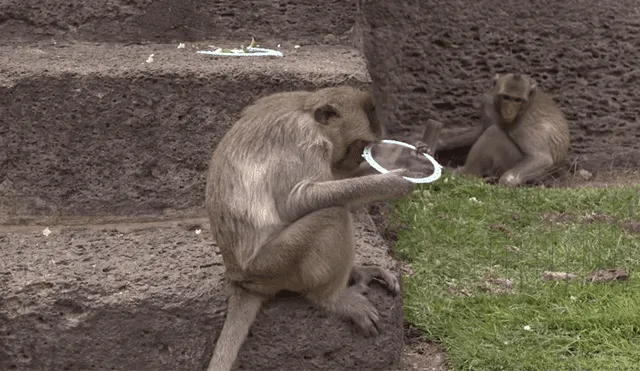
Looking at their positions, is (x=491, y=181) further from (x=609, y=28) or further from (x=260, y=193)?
(x=260, y=193)

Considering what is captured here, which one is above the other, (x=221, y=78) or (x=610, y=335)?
(x=221, y=78)

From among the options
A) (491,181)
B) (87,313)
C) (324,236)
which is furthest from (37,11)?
(491,181)

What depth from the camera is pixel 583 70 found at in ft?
29.5

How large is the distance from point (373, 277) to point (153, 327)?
3.48 feet

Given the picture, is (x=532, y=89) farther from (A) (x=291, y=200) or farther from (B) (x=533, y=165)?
(A) (x=291, y=200)

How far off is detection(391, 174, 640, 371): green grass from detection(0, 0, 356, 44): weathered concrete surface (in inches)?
55.8

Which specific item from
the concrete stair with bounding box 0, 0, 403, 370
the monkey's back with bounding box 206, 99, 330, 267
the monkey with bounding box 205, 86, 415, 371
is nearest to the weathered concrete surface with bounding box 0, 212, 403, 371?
the concrete stair with bounding box 0, 0, 403, 370

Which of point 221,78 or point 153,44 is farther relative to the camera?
point 153,44

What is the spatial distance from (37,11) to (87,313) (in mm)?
2769

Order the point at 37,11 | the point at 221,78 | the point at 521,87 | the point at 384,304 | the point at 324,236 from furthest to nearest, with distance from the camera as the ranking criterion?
the point at 521,87, the point at 37,11, the point at 221,78, the point at 384,304, the point at 324,236

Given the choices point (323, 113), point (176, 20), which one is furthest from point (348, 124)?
point (176, 20)

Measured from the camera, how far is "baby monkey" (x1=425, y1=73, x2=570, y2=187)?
866cm

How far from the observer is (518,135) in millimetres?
8906

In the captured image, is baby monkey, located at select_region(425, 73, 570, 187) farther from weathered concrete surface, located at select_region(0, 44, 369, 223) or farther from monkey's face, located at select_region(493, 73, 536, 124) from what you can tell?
weathered concrete surface, located at select_region(0, 44, 369, 223)
